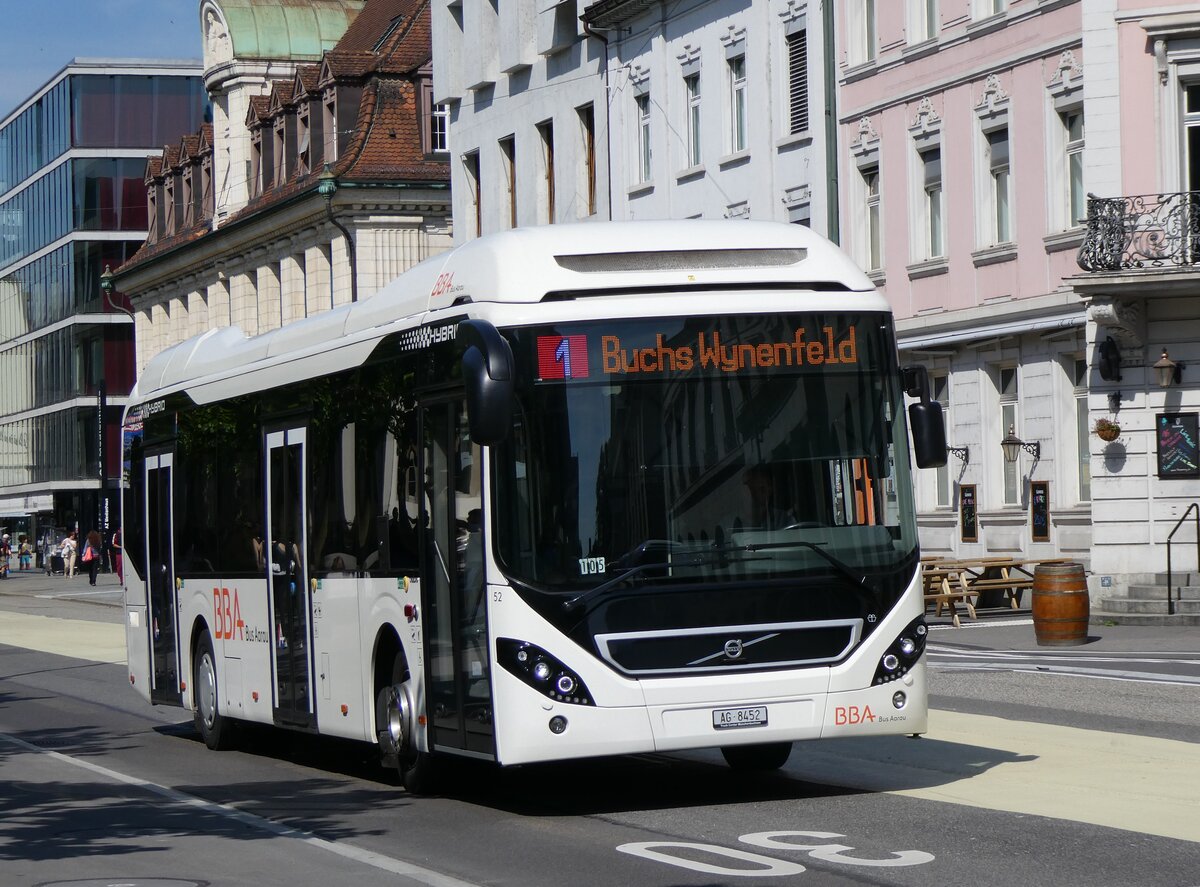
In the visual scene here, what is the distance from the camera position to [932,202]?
3578cm

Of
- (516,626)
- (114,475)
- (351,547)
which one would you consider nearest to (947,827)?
(516,626)

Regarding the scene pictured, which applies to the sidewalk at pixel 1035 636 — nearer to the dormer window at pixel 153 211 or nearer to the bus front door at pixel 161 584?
the bus front door at pixel 161 584

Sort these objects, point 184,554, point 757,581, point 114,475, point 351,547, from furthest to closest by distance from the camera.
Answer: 1. point 114,475
2. point 184,554
3. point 351,547
4. point 757,581

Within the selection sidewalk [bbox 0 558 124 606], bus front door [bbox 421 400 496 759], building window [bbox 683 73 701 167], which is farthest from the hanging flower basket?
sidewalk [bbox 0 558 124 606]

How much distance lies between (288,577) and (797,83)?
25.7m

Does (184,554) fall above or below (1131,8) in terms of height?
below

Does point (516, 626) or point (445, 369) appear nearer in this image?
point (516, 626)

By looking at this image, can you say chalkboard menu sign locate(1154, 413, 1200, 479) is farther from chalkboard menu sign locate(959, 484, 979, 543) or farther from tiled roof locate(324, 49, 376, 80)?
tiled roof locate(324, 49, 376, 80)

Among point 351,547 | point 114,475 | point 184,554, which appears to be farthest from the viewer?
point 114,475

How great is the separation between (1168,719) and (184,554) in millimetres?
7637

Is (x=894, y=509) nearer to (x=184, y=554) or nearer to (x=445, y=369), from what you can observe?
(x=445, y=369)

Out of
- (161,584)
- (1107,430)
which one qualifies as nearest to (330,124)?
(1107,430)

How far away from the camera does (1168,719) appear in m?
16.2

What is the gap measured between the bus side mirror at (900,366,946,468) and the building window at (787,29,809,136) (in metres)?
27.0
